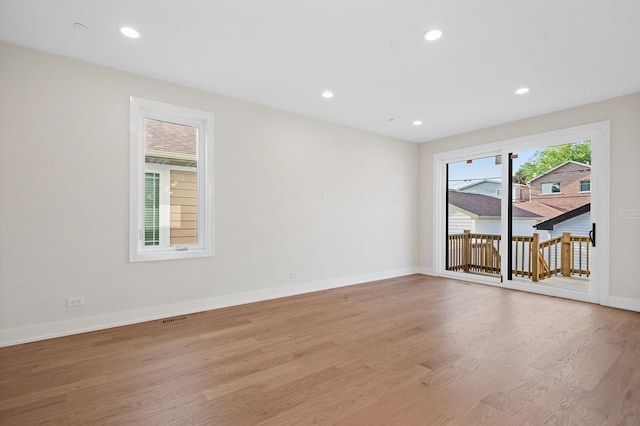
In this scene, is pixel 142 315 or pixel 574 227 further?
pixel 574 227

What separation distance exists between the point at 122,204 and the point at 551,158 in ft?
19.8

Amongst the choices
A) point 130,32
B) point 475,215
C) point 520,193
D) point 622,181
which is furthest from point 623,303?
point 130,32

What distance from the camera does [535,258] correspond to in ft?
17.0

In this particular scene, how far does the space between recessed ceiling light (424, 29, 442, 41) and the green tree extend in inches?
131

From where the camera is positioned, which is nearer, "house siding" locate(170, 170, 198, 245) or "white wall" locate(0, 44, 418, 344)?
"white wall" locate(0, 44, 418, 344)

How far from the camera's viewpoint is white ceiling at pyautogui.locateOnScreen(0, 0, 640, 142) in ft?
7.77

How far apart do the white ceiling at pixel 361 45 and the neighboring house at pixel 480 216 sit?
1.83 meters

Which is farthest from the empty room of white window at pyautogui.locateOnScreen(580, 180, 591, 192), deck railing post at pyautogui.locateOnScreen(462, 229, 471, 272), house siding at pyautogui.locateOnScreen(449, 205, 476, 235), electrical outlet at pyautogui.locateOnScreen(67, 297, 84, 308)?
deck railing post at pyautogui.locateOnScreen(462, 229, 471, 272)

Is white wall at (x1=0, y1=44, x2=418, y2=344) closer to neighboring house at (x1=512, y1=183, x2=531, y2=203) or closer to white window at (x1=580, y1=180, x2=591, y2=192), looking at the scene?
neighboring house at (x1=512, y1=183, x2=531, y2=203)

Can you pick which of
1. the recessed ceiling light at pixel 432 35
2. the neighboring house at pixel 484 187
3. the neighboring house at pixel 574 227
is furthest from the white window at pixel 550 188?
the recessed ceiling light at pixel 432 35

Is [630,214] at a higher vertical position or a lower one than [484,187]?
lower

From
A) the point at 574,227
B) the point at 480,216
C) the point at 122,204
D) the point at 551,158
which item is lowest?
the point at 574,227

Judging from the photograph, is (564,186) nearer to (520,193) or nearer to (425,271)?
(520,193)

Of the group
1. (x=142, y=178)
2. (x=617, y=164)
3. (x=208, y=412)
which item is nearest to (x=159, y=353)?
(x=208, y=412)
